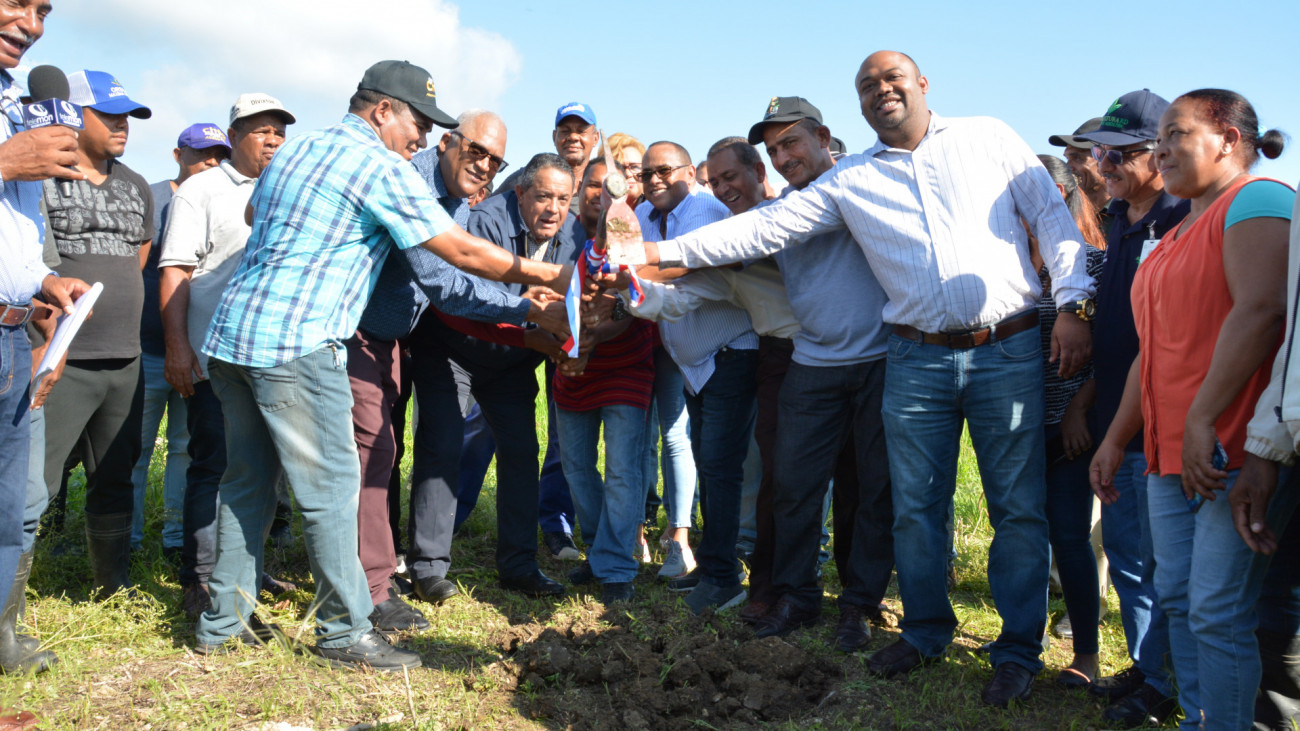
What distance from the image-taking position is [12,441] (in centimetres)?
299

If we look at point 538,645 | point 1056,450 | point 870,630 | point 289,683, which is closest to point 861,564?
point 870,630

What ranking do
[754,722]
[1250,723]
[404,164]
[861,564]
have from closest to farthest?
1. [1250,723]
2. [754,722]
3. [404,164]
4. [861,564]

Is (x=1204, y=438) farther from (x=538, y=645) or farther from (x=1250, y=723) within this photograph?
(x=538, y=645)

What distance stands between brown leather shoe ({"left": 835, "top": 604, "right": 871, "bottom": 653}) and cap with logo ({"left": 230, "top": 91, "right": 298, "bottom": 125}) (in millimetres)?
3842

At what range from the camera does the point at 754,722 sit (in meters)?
3.11

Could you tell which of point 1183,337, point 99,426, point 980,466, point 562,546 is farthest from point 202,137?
point 1183,337

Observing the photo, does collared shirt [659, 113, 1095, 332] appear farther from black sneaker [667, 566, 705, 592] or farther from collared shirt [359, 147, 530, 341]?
black sneaker [667, 566, 705, 592]

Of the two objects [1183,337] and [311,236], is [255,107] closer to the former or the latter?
[311,236]

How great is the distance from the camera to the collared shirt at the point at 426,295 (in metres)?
3.68

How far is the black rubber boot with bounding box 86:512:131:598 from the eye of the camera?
162 inches

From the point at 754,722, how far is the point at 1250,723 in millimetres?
1456

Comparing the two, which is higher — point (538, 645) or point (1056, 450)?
point (1056, 450)

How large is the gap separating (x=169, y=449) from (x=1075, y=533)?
4765 millimetres

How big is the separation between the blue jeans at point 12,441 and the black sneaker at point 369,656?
1.09 meters
